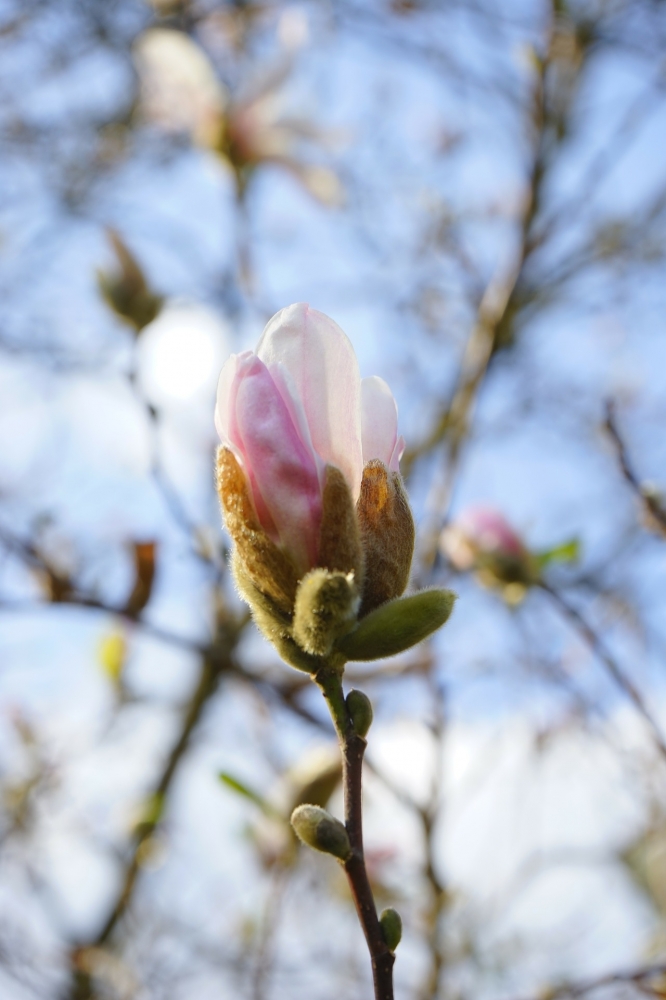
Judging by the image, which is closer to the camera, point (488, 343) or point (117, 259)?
point (117, 259)

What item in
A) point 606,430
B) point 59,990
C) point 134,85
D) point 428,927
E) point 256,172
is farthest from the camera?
point 134,85

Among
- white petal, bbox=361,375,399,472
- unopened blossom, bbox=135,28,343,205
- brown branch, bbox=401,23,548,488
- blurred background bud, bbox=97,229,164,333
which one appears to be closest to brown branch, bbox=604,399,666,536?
white petal, bbox=361,375,399,472

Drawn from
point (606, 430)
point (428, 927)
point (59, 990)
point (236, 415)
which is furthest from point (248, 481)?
point (59, 990)

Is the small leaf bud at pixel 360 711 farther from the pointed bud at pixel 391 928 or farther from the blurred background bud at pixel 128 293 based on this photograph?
the blurred background bud at pixel 128 293

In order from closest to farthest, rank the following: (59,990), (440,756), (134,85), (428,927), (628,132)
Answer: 1. (440,756)
2. (428,927)
3. (59,990)
4. (628,132)
5. (134,85)

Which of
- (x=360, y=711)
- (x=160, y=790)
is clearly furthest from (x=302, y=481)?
(x=160, y=790)

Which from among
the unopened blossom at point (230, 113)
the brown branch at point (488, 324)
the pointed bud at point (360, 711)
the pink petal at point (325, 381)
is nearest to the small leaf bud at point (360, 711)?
the pointed bud at point (360, 711)

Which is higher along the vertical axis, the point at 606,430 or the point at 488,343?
the point at 606,430

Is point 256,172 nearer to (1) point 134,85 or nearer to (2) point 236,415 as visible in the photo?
(1) point 134,85
